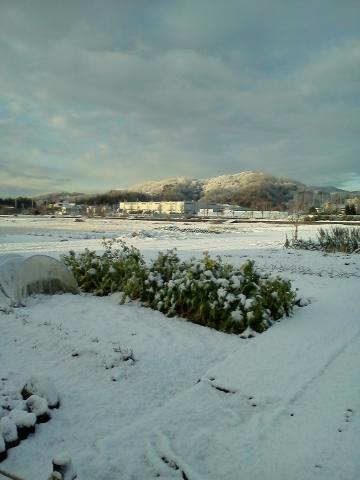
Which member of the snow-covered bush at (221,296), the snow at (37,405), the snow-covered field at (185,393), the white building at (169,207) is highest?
the white building at (169,207)

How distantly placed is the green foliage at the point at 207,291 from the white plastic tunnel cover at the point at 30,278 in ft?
1.99

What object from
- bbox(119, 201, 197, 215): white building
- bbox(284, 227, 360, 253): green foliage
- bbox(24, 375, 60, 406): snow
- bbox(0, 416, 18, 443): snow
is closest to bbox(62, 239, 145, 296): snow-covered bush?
bbox(24, 375, 60, 406): snow

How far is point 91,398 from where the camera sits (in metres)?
4.42

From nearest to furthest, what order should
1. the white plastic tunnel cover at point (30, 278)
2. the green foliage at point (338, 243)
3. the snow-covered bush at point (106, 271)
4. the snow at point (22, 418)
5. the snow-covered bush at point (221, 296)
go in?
the snow at point (22, 418)
the snow-covered bush at point (221, 296)
the white plastic tunnel cover at point (30, 278)
the snow-covered bush at point (106, 271)
the green foliage at point (338, 243)

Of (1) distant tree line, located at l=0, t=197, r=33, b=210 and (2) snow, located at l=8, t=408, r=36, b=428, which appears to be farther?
(1) distant tree line, located at l=0, t=197, r=33, b=210

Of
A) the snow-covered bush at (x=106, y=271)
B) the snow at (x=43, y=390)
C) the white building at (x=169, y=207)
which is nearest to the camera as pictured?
the snow at (x=43, y=390)

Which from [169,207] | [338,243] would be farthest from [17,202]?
[338,243]

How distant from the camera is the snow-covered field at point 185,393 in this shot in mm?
3324

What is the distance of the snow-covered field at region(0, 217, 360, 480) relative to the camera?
10.9ft

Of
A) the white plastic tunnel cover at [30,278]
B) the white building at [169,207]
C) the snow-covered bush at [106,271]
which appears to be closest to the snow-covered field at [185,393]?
the white plastic tunnel cover at [30,278]

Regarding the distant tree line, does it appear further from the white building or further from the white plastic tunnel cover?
the white plastic tunnel cover

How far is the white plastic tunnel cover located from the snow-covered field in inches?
23.4

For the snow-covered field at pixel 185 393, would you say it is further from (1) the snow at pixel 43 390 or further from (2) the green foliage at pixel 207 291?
(2) the green foliage at pixel 207 291

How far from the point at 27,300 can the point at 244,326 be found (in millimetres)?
4124
